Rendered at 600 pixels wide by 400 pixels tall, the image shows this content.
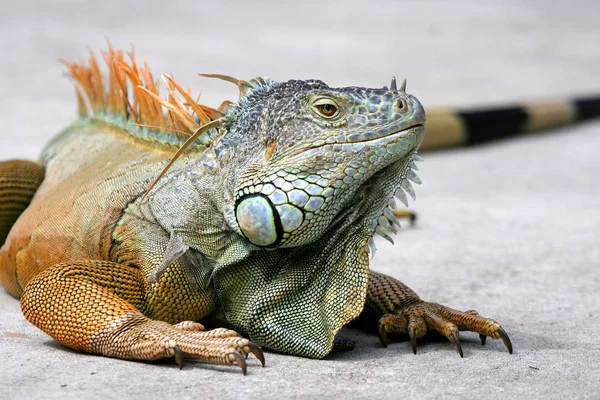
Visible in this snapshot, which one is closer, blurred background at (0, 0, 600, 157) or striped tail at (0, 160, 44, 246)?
striped tail at (0, 160, 44, 246)

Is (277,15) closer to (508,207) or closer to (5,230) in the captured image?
(508,207)

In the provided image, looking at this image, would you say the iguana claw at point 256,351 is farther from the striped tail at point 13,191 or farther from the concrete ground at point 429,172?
the striped tail at point 13,191

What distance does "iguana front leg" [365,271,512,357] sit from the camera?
341cm

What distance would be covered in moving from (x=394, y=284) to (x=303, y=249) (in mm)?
645

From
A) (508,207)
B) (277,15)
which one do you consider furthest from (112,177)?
(277,15)

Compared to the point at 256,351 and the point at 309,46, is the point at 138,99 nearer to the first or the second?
the point at 256,351

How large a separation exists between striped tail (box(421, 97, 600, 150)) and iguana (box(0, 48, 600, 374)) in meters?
4.63

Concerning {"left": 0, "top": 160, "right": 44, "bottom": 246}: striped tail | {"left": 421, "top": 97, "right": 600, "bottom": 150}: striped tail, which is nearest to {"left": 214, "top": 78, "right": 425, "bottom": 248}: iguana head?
{"left": 0, "top": 160, "right": 44, "bottom": 246}: striped tail

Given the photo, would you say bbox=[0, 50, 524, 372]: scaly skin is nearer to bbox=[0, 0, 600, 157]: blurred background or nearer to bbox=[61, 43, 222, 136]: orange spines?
bbox=[61, 43, 222, 136]: orange spines

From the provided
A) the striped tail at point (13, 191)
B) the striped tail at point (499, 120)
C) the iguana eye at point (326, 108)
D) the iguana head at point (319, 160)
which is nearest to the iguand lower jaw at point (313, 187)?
the iguana head at point (319, 160)

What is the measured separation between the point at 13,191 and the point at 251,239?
1.72 m

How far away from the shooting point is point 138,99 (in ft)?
13.1

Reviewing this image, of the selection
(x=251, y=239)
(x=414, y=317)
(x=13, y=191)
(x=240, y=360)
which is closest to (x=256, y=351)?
(x=240, y=360)

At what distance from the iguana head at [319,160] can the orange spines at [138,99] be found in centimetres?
40
